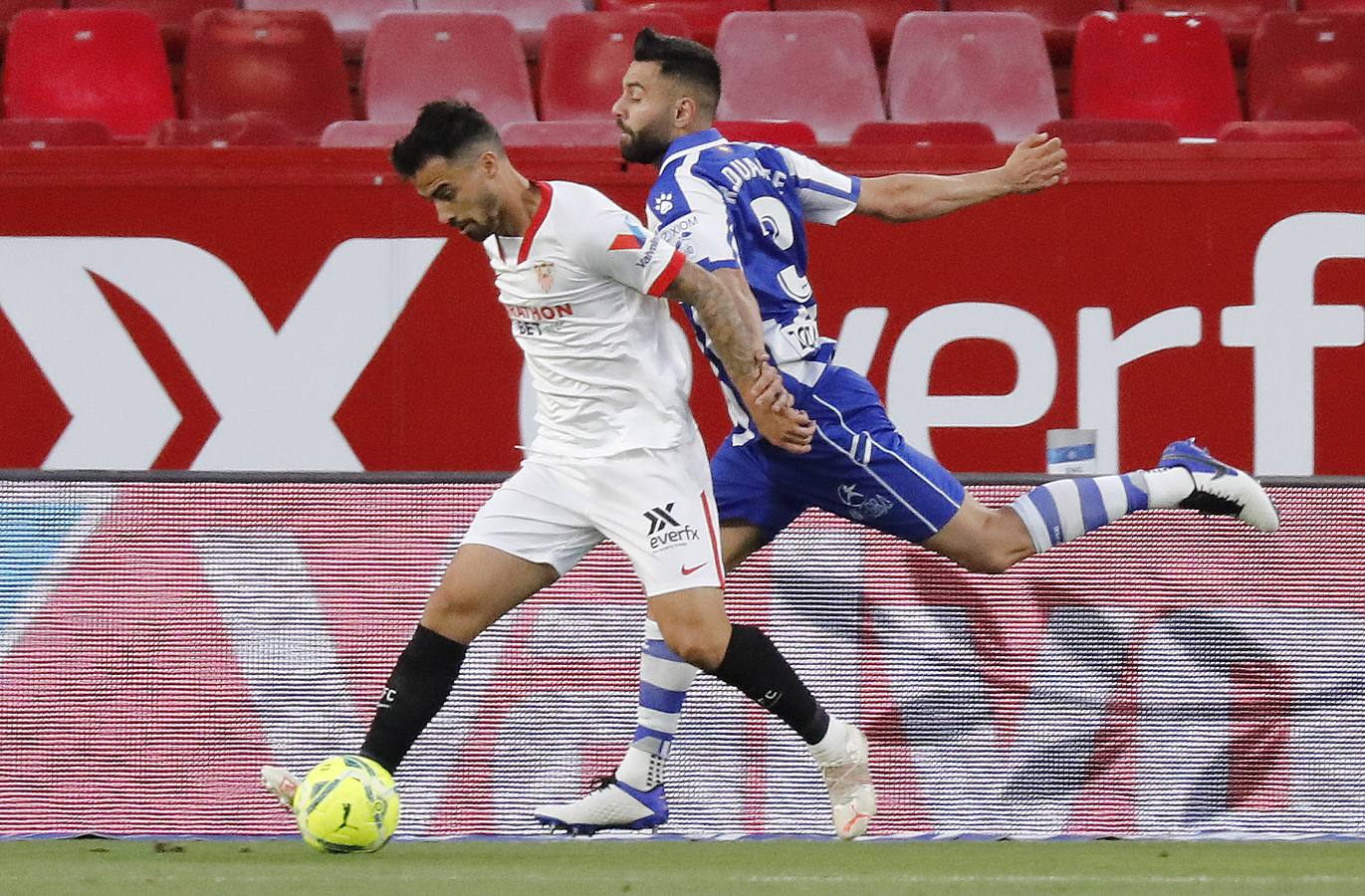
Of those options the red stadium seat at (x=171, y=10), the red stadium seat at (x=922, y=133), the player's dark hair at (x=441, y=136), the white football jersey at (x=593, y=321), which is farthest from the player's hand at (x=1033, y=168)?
the red stadium seat at (x=171, y=10)

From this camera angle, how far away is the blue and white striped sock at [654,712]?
5.00 m

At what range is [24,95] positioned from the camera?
8797 millimetres

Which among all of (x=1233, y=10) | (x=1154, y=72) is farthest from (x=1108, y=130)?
(x=1233, y=10)

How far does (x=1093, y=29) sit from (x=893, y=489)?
193 inches

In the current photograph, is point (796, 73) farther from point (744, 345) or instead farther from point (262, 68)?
point (744, 345)

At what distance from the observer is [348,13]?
9.42 m

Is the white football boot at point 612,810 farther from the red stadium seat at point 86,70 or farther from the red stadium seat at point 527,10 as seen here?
the red stadium seat at point 527,10

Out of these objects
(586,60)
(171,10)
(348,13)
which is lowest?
(586,60)

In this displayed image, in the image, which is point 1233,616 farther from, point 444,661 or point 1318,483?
point 444,661

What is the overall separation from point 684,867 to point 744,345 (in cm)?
118

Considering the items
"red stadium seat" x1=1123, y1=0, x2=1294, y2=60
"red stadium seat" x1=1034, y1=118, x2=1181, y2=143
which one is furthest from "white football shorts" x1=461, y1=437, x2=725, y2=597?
"red stadium seat" x1=1123, y1=0, x2=1294, y2=60

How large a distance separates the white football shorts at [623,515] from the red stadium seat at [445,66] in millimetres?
4264

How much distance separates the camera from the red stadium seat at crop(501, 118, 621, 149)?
7930 millimetres

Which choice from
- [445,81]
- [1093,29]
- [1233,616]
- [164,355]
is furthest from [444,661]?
[1093,29]
